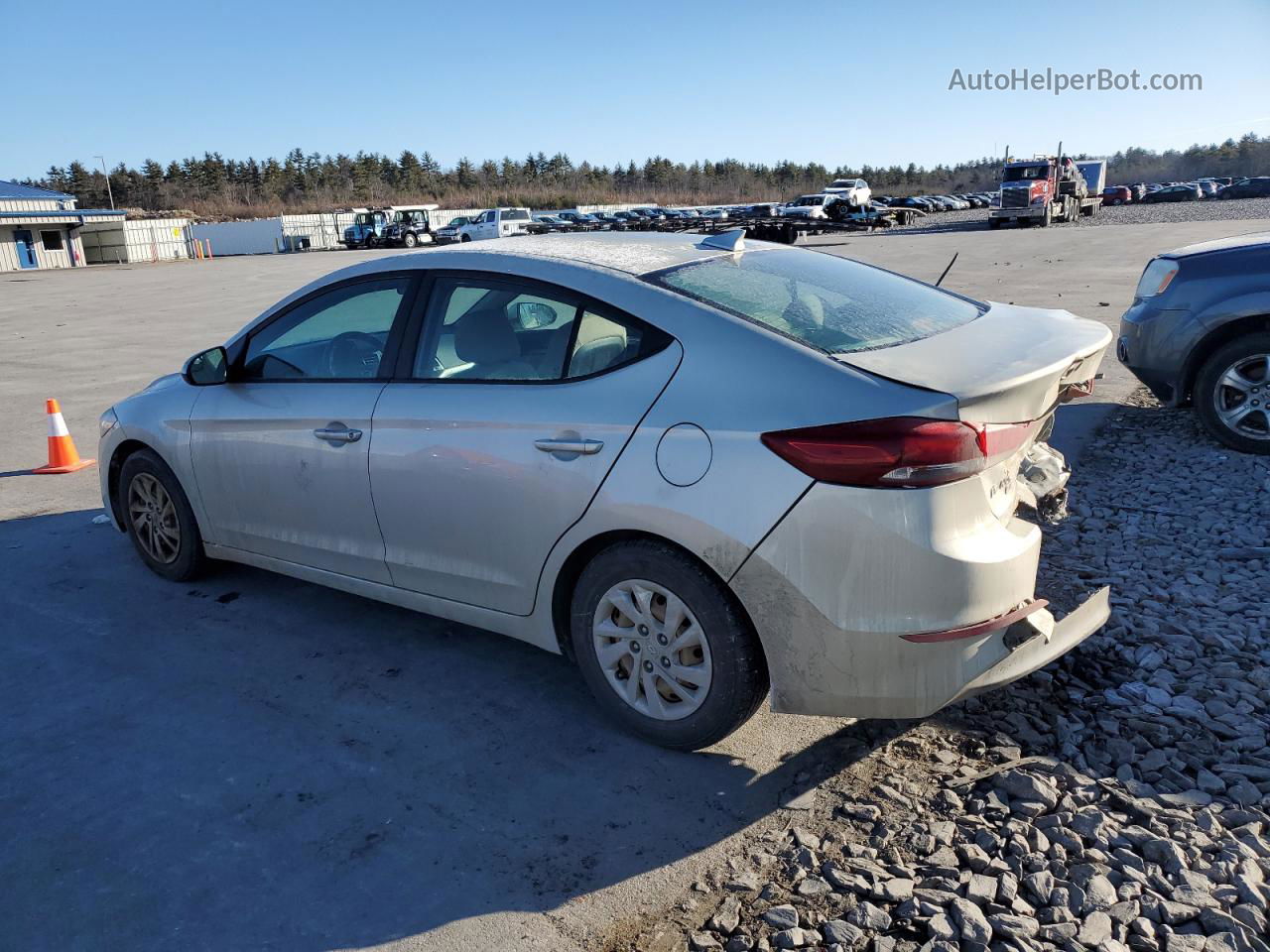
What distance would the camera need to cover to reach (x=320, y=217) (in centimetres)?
7156

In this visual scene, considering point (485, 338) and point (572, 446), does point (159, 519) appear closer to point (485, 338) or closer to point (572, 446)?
point (485, 338)

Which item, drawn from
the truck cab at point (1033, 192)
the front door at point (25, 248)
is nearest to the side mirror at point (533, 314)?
the truck cab at point (1033, 192)

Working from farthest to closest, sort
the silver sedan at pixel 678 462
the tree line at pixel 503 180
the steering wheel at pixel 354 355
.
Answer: the tree line at pixel 503 180, the steering wheel at pixel 354 355, the silver sedan at pixel 678 462

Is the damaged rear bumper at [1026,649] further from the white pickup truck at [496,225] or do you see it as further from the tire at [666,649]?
the white pickup truck at [496,225]

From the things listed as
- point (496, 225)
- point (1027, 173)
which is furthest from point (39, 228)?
point (1027, 173)

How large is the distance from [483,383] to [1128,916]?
2.61 m

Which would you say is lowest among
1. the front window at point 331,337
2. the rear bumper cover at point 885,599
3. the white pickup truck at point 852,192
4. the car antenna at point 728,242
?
the rear bumper cover at point 885,599

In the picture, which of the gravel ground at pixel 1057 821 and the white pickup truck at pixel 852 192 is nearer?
A: the gravel ground at pixel 1057 821

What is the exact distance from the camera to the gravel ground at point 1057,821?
2.45 meters

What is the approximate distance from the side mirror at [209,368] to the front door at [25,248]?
6097 cm

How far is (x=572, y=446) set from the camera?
10.6 feet

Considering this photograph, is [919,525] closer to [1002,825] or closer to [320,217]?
[1002,825]

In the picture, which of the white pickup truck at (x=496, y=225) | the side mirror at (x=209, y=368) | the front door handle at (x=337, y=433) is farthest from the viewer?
the white pickup truck at (x=496, y=225)

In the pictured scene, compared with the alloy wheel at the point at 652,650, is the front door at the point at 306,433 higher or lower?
higher
